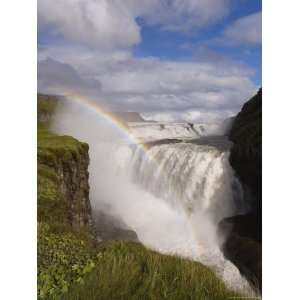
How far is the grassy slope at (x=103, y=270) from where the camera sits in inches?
129

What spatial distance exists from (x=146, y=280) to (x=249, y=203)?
1.23 m

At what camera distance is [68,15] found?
372cm

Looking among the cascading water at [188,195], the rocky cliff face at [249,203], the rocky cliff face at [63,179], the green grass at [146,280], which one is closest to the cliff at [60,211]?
the rocky cliff face at [63,179]

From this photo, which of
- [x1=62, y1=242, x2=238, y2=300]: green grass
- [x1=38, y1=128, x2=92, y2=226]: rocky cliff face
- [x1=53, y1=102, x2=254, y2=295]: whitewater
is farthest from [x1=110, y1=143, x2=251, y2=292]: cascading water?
[x1=38, y1=128, x2=92, y2=226]: rocky cliff face

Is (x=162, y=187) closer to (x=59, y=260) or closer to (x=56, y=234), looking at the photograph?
(x=56, y=234)

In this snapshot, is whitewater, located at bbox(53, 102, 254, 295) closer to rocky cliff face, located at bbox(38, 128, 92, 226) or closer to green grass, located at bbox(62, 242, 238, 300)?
rocky cliff face, located at bbox(38, 128, 92, 226)

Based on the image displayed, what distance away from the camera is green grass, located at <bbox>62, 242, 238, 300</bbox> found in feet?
10.7

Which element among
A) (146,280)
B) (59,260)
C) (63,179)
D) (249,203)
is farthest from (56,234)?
(249,203)

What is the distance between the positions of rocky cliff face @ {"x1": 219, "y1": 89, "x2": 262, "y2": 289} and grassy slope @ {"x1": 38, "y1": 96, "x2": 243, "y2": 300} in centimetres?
41

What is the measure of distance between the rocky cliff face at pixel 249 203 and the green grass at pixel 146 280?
1.36 feet

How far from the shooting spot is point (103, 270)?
11.1 feet
